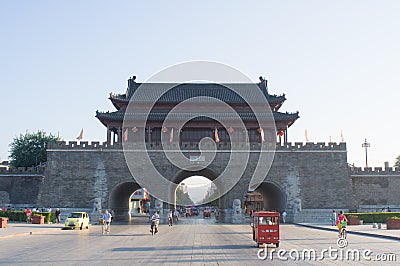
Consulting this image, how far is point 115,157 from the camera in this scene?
3619 centimetres

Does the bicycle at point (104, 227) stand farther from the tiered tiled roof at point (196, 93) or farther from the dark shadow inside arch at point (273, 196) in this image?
the tiered tiled roof at point (196, 93)

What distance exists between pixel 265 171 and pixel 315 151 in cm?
480

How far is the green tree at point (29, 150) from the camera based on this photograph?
147 ft

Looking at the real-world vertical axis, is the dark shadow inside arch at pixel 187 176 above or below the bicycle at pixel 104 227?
above

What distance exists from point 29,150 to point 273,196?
81.2 feet

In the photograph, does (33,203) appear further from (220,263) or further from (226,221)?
(220,263)

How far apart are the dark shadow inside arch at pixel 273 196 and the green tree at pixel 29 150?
22374 millimetres

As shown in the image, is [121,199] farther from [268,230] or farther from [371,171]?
[268,230]

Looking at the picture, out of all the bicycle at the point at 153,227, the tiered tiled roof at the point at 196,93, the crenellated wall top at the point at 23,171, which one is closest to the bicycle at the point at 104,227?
the bicycle at the point at 153,227

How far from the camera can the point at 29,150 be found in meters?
45.4

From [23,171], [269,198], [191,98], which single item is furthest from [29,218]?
[269,198]

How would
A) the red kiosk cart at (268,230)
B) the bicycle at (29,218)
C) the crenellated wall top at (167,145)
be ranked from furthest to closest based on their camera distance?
the crenellated wall top at (167,145), the bicycle at (29,218), the red kiosk cart at (268,230)

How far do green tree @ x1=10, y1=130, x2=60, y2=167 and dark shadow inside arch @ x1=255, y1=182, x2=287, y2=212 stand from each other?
73.4 feet

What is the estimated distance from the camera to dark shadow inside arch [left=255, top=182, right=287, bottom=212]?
3649cm
